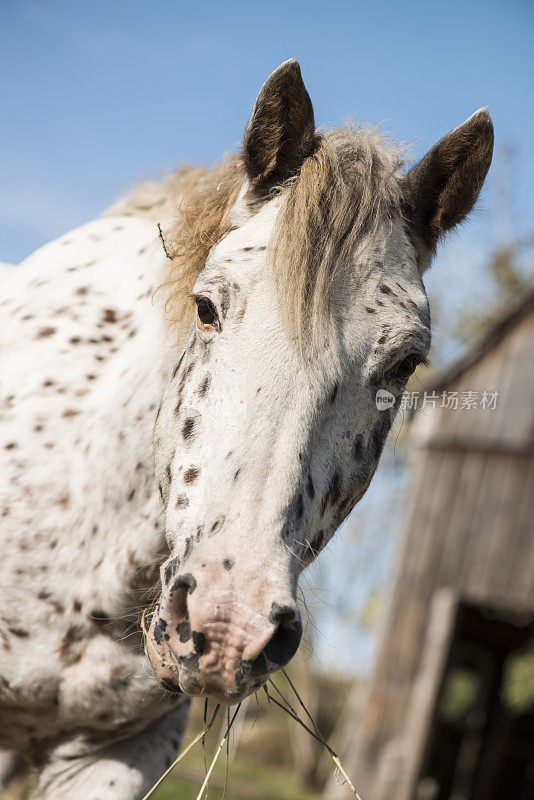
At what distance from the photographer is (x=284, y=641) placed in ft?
6.26

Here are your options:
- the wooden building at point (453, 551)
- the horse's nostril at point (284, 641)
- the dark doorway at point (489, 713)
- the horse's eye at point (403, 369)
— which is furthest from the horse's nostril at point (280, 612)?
the dark doorway at point (489, 713)

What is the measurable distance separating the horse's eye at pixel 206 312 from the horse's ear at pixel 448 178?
0.86 m

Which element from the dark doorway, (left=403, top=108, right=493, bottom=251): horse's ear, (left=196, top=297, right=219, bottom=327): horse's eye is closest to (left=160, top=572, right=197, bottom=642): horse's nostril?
(left=196, top=297, right=219, bottom=327): horse's eye

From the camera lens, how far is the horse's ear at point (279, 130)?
258 cm

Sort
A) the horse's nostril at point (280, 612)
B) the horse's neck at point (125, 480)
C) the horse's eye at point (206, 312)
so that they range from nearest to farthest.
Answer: the horse's nostril at point (280, 612) < the horse's eye at point (206, 312) < the horse's neck at point (125, 480)

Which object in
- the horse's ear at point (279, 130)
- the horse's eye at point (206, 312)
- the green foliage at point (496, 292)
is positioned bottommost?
the horse's eye at point (206, 312)

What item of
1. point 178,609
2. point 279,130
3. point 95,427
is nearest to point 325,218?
point 279,130

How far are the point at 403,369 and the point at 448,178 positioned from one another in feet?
2.64

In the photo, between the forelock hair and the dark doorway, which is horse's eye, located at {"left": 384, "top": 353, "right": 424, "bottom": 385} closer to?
the forelock hair

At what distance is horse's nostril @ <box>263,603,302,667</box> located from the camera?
187cm

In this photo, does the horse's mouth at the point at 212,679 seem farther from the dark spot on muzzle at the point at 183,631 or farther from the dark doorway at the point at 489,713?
the dark doorway at the point at 489,713

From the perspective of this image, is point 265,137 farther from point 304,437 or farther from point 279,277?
point 304,437

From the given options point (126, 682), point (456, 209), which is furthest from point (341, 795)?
point (456, 209)

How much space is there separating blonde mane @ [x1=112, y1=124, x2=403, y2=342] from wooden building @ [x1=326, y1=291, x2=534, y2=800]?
294 inches
